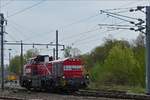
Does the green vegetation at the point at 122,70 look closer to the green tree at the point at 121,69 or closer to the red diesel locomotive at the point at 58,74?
the green tree at the point at 121,69

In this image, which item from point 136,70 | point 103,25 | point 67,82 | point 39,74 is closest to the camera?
point 67,82

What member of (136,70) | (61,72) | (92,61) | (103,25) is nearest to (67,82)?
(61,72)

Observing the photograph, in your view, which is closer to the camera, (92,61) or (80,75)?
(80,75)

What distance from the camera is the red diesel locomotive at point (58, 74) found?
39719 mm

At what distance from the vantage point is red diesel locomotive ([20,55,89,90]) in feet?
130

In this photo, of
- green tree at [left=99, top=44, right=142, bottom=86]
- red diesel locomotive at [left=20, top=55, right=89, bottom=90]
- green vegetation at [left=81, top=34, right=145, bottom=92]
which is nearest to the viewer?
red diesel locomotive at [left=20, top=55, right=89, bottom=90]

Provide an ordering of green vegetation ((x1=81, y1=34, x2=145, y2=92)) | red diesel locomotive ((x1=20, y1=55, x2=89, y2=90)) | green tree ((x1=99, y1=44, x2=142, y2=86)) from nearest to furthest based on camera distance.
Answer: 1. red diesel locomotive ((x1=20, y1=55, x2=89, y2=90))
2. green vegetation ((x1=81, y1=34, x2=145, y2=92))
3. green tree ((x1=99, y1=44, x2=142, y2=86))

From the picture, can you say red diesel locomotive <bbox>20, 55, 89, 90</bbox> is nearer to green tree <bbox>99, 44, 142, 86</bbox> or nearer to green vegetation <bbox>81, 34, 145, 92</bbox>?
green vegetation <bbox>81, 34, 145, 92</bbox>

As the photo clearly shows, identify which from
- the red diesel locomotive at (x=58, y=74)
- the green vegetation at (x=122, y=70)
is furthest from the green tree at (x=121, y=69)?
the red diesel locomotive at (x=58, y=74)

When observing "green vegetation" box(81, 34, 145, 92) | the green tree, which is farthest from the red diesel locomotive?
the green tree

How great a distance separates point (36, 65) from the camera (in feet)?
154

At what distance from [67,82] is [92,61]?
7292cm

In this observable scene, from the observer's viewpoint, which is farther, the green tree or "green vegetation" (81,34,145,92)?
the green tree

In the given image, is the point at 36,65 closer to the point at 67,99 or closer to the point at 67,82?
the point at 67,82
